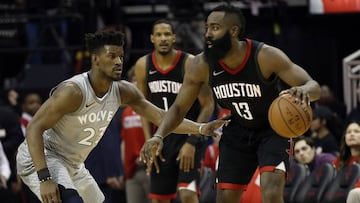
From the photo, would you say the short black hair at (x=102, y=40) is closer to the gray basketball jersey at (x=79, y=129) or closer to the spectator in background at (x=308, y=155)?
the gray basketball jersey at (x=79, y=129)

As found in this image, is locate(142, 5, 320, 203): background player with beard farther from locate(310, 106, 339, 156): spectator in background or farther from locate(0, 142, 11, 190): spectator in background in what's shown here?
locate(310, 106, 339, 156): spectator in background

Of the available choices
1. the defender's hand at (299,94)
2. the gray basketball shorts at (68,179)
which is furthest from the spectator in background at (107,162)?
the defender's hand at (299,94)

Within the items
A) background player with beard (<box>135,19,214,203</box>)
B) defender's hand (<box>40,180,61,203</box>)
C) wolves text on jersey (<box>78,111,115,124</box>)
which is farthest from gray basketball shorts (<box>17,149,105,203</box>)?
background player with beard (<box>135,19,214,203</box>)

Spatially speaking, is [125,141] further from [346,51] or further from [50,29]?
[346,51]

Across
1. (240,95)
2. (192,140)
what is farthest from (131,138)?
(240,95)

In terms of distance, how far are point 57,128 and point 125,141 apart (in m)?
4.25

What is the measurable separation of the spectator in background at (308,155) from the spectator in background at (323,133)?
1.66 feet

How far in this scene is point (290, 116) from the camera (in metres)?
7.74

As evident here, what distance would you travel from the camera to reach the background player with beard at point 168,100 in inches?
407

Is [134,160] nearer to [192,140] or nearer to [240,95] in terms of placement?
[192,140]

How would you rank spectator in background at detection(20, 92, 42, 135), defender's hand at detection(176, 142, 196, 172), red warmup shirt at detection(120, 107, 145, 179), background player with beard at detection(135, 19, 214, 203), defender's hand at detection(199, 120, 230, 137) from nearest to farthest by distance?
1. defender's hand at detection(199, 120, 230, 137)
2. defender's hand at detection(176, 142, 196, 172)
3. background player with beard at detection(135, 19, 214, 203)
4. red warmup shirt at detection(120, 107, 145, 179)
5. spectator in background at detection(20, 92, 42, 135)

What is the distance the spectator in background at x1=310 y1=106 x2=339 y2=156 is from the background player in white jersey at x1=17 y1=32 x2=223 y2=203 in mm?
4073

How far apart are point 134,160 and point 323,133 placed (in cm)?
224

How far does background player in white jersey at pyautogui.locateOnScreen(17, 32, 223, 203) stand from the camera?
7.95 meters
